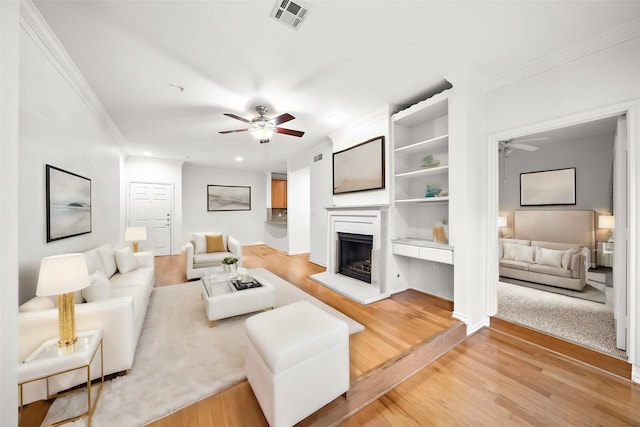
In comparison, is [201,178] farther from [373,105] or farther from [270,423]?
[270,423]

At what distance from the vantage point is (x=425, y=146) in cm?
312

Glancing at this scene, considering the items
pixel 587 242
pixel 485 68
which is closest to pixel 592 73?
pixel 485 68

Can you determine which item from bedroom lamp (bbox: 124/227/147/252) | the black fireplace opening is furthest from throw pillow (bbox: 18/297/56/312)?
the black fireplace opening

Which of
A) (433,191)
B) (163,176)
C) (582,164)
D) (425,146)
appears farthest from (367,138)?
(163,176)

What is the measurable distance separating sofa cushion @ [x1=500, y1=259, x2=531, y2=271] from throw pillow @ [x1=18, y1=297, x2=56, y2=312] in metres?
5.68

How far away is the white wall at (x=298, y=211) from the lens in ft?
21.1

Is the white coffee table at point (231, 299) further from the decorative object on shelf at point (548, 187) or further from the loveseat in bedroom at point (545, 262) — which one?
the decorative object on shelf at point (548, 187)

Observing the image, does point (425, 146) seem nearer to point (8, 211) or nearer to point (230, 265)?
point (230, 265)

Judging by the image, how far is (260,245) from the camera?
8.03 meters

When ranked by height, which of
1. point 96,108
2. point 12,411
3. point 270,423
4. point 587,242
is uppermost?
point 96,108

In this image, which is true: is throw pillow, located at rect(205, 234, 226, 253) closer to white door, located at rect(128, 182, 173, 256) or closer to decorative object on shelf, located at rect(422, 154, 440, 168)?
white door, located at rect(128, 182, 173, 256)

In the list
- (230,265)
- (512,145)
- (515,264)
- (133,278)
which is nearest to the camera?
(133,278)

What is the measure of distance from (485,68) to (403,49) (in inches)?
37.1

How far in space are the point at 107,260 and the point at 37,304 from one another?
1402mm
